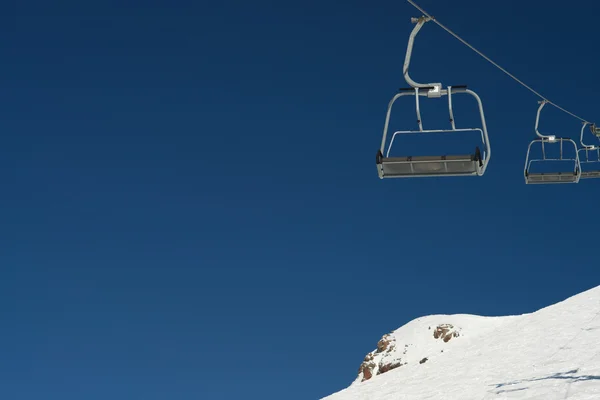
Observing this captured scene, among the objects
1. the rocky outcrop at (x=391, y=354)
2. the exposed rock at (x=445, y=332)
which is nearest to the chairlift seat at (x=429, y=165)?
the rocky outcrop at (x=391, y=354)

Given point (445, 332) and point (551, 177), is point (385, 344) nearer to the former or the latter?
point (445, 332)

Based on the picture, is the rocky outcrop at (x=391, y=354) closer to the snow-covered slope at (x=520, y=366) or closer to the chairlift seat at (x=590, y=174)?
the snow-covered slope at (x=520, y=366)

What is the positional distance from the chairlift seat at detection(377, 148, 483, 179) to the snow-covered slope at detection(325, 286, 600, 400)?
8.99 meters

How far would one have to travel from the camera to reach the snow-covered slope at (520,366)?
17.2 metres

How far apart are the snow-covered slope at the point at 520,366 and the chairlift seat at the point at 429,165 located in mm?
8987

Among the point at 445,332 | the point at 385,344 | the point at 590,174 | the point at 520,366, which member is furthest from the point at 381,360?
the point at 590,174

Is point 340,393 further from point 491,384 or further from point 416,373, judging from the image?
point 491,384

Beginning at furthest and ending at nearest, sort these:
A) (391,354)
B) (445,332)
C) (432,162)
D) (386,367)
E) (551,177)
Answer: (391,354) → (386,367) → (445,332) → (551,177) → (432,162)

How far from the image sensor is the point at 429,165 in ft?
22.2

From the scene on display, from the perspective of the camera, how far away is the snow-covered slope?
17.2m

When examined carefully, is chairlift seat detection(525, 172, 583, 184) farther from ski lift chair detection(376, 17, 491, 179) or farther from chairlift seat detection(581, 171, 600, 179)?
ski lift chair detection(376, 17, 491, 179)

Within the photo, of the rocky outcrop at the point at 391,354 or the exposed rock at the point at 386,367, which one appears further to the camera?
the exposed rock at the point at 386,367

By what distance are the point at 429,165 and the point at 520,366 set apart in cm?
1841

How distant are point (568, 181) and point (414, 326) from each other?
47777 mm
